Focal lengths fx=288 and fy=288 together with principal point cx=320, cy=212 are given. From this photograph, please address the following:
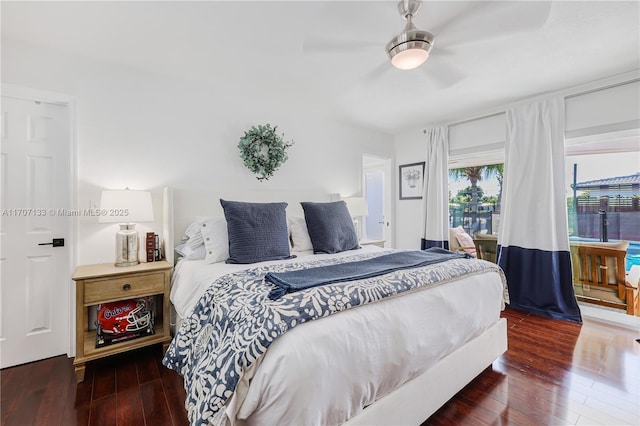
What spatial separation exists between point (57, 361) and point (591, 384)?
388cm

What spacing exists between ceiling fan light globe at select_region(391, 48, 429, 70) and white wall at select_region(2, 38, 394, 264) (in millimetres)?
1845

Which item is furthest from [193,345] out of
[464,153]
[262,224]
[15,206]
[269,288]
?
[464,153]

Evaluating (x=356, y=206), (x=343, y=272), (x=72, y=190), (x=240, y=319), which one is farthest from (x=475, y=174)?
(x=72, y=190)

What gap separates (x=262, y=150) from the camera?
324cm

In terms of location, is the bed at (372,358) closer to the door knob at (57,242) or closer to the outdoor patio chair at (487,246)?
the door knob at (57,242)

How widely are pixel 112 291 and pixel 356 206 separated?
9.11 ft

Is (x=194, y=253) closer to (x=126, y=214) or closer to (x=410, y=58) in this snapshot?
(x=126, y=214)

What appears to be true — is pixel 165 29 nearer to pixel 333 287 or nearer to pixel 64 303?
pixel 333 287

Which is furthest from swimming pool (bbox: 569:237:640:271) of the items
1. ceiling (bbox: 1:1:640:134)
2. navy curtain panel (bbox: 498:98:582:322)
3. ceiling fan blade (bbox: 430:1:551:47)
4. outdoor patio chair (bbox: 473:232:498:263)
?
ceiling fan blade (bbox: 430:1:551:47)

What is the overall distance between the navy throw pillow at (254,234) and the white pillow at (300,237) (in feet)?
0.89

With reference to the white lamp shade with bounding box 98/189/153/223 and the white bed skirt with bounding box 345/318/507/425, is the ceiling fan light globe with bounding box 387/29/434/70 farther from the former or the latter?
the white lamp shade with bounding box 98/189/153/223

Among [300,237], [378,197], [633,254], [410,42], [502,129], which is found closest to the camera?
[410,42]

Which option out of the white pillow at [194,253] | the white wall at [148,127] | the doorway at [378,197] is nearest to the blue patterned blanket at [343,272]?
the white pillow at [194,253]

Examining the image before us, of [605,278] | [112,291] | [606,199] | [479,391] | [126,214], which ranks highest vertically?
[606,199]
